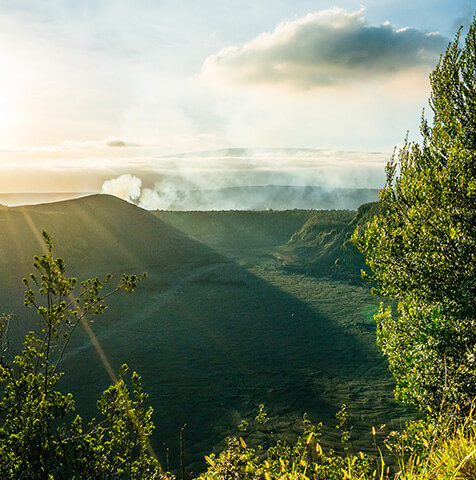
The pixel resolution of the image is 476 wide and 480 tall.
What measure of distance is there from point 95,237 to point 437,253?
45.8m

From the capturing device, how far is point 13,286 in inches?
1313

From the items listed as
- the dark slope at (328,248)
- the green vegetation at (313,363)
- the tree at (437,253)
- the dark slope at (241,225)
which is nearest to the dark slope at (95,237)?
the dark slope at (328,248)

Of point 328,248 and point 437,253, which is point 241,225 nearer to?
point 328,248

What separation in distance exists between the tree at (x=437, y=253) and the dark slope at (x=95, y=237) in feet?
121

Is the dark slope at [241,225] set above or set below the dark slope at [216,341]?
above

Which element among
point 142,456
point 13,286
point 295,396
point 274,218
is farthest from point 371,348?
point 274,218

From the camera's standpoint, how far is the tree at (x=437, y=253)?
923 centimetres

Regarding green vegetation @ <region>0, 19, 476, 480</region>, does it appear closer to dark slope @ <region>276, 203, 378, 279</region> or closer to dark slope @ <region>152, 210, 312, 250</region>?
dark slope @ <region>276, 203, 378, 279</region>

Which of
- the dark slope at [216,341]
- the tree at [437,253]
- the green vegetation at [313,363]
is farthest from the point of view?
the dark slope at [216,341]

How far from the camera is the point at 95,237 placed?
4884cm

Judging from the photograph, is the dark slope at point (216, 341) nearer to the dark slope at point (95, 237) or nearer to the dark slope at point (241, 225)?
the dark slope at point (95, 237)

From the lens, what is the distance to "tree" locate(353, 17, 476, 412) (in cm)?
923

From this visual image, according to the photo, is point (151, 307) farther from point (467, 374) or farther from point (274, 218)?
point (274, 218)

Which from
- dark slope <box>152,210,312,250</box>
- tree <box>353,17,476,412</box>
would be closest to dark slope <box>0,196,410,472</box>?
tree <box>353,17,476,412</box>
